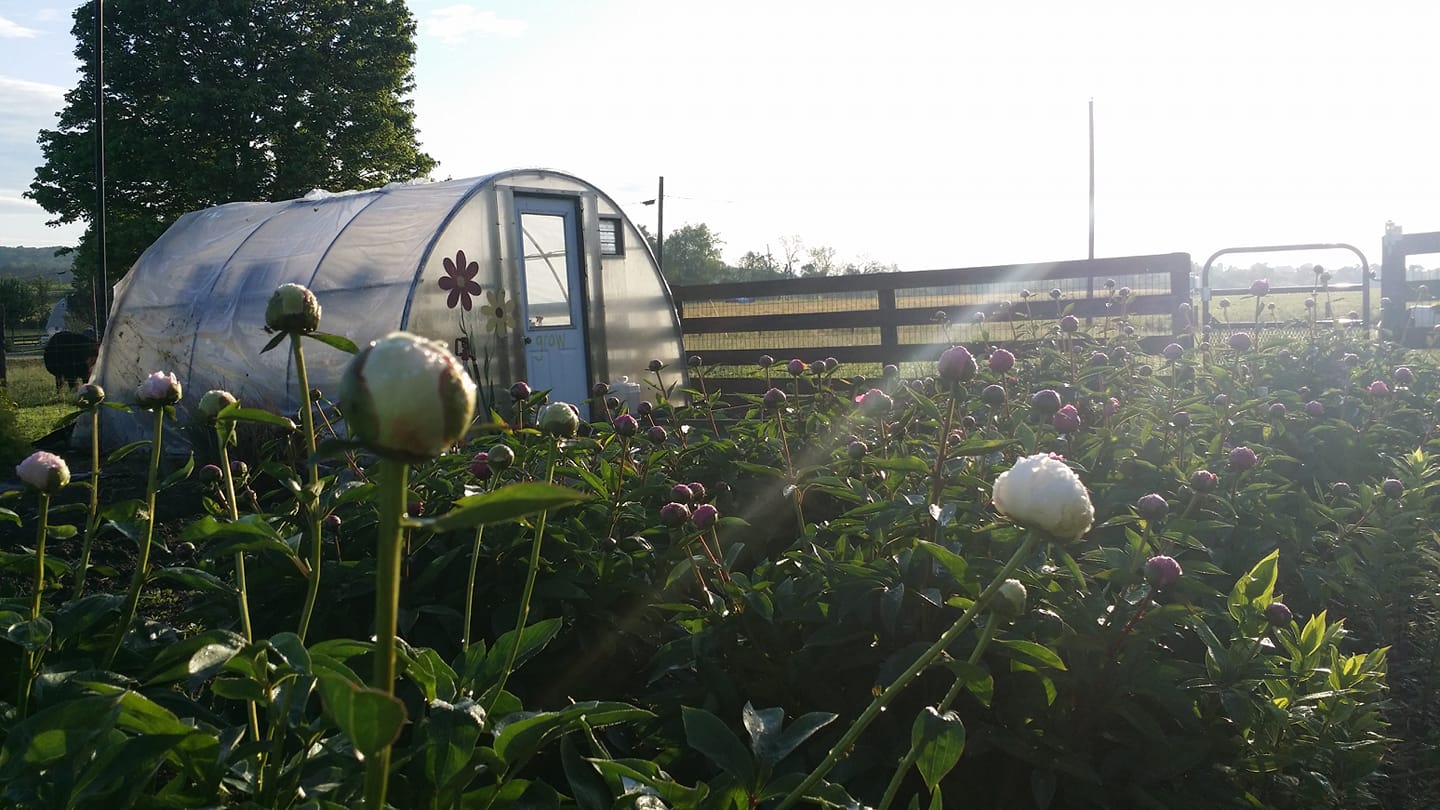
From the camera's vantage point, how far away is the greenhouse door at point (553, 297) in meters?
9.34

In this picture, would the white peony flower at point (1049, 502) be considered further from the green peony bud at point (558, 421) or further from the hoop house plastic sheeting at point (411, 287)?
the hoop house plastic sheeting at point (411, 287)

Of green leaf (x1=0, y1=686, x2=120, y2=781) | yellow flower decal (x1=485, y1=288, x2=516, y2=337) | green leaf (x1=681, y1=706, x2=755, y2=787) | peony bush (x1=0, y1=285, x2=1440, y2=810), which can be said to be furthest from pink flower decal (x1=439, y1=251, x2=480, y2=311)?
green leaf (x1=0, y1=686, x2=120, y2=781)

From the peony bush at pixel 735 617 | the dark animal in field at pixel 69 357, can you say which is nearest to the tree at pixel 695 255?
the dark animal in field at pixel 69 357

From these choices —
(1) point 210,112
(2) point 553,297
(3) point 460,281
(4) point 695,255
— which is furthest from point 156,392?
(4) point 695,255

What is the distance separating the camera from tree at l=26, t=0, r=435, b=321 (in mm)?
21828

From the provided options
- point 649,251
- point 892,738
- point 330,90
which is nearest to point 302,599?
point 892,738

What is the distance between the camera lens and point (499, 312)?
8.84 metres

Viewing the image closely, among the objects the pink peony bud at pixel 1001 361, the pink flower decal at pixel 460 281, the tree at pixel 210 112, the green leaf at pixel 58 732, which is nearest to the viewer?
the green leaf at pixel 58 732

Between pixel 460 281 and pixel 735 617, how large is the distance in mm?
6955

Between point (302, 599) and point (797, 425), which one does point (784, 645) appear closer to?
point (302, 599)

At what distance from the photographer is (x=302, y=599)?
1.99 m

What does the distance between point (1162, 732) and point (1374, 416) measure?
2805 millimetres

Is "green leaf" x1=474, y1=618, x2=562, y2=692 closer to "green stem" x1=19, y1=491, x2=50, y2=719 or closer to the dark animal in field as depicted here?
"green stem" x1=19, y1=491, x2=50, y2=719

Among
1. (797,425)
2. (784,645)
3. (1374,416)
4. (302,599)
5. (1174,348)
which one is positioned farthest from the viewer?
(1374,416)
